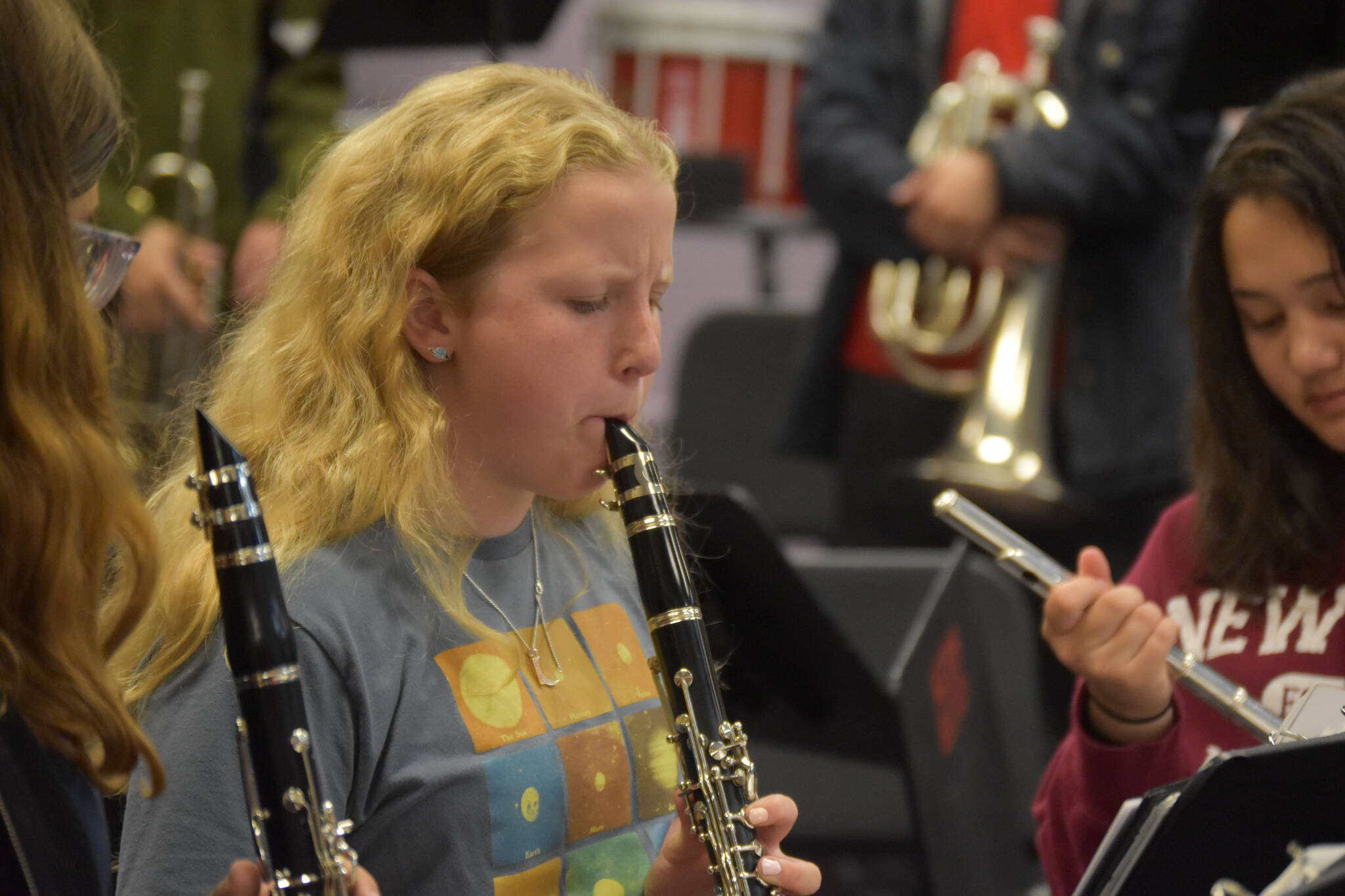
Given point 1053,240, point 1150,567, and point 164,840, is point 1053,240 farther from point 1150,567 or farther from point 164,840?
point 164,840

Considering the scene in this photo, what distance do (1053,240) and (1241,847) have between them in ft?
4.36

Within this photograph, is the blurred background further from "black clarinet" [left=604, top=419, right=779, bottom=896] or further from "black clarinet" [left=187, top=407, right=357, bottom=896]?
"black clarinet" [left=187, top=407, right=357, bottom=896]

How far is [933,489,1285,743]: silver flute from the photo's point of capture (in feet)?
3.39

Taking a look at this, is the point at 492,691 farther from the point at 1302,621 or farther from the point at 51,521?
the point at 1302,621

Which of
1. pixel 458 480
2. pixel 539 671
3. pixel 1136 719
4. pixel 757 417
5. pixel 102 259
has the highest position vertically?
pixel 102 259

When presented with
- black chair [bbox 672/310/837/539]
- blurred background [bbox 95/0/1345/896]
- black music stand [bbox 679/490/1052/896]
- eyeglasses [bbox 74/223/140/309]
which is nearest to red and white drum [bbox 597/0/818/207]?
blurred background [bbox 95/0/1345/896]

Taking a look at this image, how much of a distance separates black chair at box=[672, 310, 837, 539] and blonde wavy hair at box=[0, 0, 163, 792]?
75.1 inches

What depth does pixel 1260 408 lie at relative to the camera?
1246 mm

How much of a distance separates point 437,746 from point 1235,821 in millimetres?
449

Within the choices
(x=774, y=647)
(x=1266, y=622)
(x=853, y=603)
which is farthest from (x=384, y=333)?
(x=853, y=603)

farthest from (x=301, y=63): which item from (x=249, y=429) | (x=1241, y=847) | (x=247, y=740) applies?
(x=1241, y=847)

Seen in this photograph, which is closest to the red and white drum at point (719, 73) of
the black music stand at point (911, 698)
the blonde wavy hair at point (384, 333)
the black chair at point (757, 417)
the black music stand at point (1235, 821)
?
the black chair at point (757, 417)

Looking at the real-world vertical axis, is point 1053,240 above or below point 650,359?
below

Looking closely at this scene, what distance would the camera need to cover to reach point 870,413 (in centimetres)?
218
